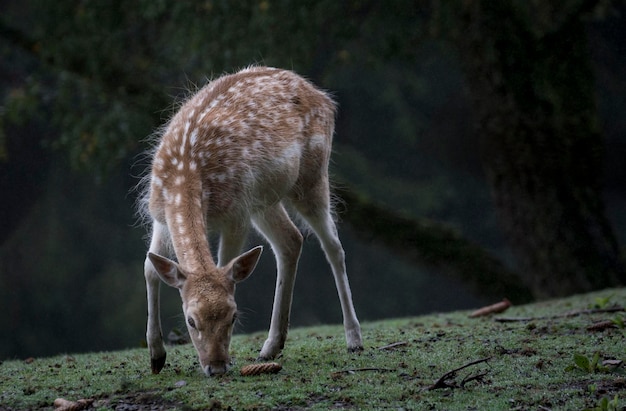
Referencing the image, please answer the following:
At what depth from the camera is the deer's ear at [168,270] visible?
188 inches

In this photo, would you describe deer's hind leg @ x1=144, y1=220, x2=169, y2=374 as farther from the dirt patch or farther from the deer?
the dirt patch

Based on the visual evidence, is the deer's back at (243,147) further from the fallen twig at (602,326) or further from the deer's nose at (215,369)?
the fallen twig at (602,326)

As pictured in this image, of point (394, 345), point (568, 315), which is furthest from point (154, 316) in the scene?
point (568, 315)

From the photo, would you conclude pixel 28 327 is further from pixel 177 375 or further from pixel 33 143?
pixel 177 375

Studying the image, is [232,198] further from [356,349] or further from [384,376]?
[384,376]

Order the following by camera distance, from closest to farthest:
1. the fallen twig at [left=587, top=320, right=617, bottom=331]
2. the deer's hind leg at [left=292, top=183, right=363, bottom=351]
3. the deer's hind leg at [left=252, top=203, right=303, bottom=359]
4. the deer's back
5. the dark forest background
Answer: the deer's back < the deer's hind leg at [left=252, top=203, right=303, bottom=359] < the fallen twig at [left=587, top=320, right=617, bottom=331] < the deer's hind leg at [left=292, top=183, right=363, bottom=351] < the dark forest background

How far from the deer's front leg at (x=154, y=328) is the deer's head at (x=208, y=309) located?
1.46 ft

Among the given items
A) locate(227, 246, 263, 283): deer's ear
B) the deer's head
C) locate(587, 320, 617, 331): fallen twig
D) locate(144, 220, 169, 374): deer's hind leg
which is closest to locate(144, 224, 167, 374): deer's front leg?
locate(144, 220, 169, 374): deer's hind leg

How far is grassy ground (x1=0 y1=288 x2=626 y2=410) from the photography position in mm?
4242

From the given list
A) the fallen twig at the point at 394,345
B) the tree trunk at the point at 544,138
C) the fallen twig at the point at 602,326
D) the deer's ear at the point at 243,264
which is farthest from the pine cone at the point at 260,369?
the tree trunk at the point at 544,138

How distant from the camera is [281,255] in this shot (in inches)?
232

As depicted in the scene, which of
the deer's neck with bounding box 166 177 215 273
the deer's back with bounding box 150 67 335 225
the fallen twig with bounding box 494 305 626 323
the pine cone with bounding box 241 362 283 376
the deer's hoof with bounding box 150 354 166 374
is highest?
the deer's back with bounding box 150 67 335 225

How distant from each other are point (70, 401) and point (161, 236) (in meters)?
1.31

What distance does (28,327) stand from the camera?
710 inches
